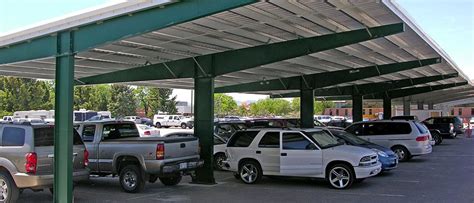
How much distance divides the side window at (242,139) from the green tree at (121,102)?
3183 inches

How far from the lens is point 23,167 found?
972 cm

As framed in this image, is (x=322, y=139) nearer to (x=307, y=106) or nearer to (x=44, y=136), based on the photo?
(x=44, y=136)

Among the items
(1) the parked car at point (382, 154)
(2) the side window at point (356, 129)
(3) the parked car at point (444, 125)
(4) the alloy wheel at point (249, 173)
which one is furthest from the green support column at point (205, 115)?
(3) the parked car at point (444, 125)

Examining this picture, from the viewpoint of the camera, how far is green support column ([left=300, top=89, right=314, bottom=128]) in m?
25.5

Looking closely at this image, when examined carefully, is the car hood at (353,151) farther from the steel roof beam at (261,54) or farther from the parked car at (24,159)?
the parked car at (24,159)

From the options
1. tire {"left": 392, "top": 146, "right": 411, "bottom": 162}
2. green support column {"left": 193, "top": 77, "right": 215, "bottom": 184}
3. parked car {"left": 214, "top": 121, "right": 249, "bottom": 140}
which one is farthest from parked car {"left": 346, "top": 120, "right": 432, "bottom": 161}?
green support column {"left": 193, "top": 77, "right": 215, "bottom": 184}

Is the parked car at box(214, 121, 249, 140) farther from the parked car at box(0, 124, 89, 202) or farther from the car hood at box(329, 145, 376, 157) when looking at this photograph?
the parked car at box(0, 124, 89, 202)

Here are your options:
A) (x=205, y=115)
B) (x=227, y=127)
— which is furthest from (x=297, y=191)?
(x=227, y=127)

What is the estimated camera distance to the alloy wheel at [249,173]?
1364 cm

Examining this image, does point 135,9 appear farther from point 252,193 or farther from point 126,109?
point 126,109

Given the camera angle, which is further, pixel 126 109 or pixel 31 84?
pixel 126 109

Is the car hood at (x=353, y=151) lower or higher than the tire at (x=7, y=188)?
higher

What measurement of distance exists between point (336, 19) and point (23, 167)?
773 cm

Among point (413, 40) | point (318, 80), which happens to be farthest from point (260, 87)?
point (413, 40)
